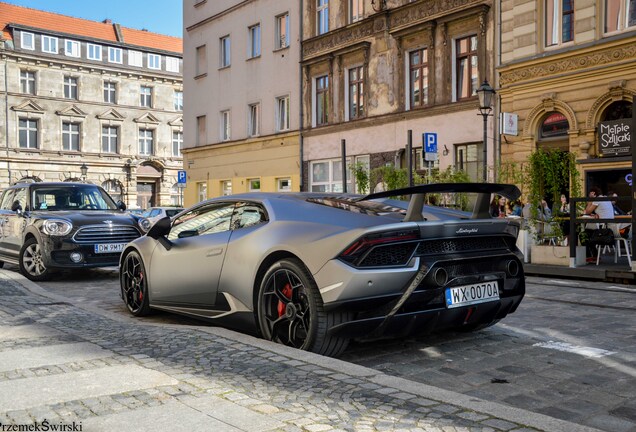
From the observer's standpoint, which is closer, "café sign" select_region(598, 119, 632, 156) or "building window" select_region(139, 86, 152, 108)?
"café sign" select_region(598, 119, 632, 156)

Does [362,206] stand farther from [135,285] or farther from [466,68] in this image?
[466,68]

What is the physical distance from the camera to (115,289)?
9.84 metres

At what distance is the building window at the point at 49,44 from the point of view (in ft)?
182

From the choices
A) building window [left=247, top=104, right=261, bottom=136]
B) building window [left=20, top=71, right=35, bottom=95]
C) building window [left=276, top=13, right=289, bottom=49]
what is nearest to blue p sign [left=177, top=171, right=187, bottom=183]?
building window [left=247, top=104, right=261, bottom=136]

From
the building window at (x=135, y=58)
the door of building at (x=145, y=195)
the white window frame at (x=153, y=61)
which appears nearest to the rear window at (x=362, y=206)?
the door of building at (x=145, y=195)

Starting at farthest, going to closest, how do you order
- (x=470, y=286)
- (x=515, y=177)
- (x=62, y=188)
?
(x=515, y=177) < (x=62, y=188) < (x=470, y=286)

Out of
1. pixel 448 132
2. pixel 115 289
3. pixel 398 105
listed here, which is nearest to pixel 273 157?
pixel 398 105

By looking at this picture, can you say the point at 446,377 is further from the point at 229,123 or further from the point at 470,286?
the point at 229,123

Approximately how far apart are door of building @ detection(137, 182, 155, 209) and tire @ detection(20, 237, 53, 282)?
5077 cm

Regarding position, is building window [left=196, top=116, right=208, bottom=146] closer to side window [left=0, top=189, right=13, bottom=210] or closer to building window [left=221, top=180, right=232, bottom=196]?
building window [left=221, top=180, right=232, bottom=196]

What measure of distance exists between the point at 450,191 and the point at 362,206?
2.38 ft

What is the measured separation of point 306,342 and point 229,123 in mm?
29725

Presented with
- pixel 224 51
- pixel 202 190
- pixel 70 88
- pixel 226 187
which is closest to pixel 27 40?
pixel 70 88

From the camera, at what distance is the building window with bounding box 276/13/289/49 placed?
99.0ft
